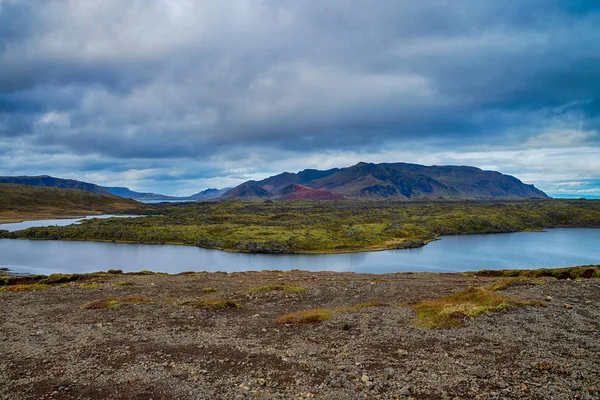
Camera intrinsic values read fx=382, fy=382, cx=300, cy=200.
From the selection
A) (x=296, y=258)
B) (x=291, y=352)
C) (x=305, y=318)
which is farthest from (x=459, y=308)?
(x=296, y=258)

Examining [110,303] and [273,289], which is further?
[273,289]

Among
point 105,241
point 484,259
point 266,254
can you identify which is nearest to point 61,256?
point 105,241

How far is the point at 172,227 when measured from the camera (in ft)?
555

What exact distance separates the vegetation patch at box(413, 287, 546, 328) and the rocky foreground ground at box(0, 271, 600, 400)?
718 millimetres

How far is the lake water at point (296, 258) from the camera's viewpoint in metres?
93.4

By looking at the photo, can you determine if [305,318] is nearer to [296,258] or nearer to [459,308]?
[459,308]

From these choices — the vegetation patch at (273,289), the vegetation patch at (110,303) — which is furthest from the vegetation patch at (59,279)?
the vegetation patch at (273,289)

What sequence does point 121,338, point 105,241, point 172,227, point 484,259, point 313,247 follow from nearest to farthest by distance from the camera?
point 121,338, point 484,259, point 313,247, point 105,241, point 172,227

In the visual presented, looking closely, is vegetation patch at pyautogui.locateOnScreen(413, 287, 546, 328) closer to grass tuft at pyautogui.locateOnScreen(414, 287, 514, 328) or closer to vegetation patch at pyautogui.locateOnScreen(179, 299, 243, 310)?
grass tuft at pyautogui.locateOnScreen(414, 287, 514, 328)

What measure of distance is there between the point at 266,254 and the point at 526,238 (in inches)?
4238

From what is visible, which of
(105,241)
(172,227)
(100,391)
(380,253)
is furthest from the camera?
(172,227)

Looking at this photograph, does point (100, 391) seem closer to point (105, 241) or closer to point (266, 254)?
point (266, 254)

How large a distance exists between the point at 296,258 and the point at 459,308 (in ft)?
284

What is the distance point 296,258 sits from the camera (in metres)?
111
